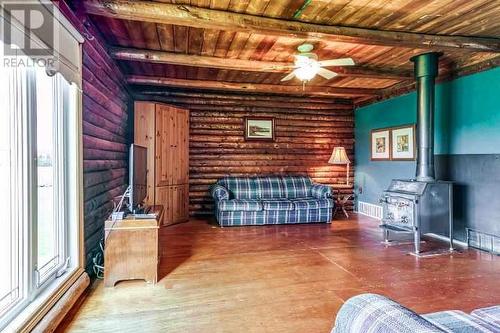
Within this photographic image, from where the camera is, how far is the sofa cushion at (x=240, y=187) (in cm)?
619

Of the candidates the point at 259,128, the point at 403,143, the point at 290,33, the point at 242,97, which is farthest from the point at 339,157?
the point at 290,33

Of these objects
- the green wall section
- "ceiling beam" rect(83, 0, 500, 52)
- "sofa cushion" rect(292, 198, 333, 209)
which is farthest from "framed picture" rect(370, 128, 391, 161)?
"ceiling beam" rect(83, 0, 500, 52)

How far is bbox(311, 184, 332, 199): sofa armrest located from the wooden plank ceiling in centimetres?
233

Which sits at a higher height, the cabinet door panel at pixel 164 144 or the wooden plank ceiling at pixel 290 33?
the wooden plank ceiling at pixel 290 33

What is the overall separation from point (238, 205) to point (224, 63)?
2538 mm

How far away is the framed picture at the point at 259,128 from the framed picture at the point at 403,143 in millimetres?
2526

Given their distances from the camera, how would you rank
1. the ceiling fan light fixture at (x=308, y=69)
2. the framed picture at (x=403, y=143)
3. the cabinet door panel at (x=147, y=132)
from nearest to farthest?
the ceiling fan light fixture at (x=308, y=69) → the cabinet door panel at (x=147, y=132) → the framed picture at (x=403, y=143)

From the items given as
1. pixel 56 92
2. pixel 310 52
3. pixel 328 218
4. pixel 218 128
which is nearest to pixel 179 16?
pixel 56 92

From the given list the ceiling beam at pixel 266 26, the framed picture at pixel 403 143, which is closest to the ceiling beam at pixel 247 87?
the framed picture at pixel 403 143

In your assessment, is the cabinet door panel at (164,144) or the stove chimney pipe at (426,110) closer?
the stove chimney pipe at (426,110)

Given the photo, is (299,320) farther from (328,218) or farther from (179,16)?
(328,218)

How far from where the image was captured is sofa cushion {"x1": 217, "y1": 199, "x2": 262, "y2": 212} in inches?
217

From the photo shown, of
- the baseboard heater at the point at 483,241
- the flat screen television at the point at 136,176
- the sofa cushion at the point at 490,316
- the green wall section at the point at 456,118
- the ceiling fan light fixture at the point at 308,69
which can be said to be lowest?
the baseboard heater at the point at 483,241

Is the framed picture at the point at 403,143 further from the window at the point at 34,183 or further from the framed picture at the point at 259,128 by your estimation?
the window at the point at 34,183
